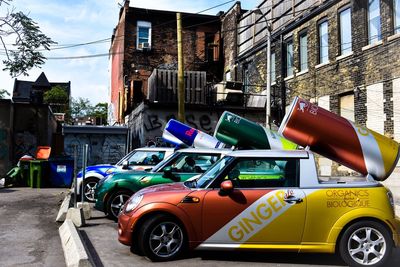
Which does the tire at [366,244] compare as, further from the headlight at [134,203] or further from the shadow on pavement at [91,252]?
the shadow on pavement at [91,252]

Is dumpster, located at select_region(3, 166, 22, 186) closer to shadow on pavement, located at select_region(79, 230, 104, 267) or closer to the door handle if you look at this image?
shadow on pavement, located at select_region(79, 230, 104, 267)

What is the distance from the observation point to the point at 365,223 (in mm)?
5785

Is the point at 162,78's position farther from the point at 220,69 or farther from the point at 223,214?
the point at 223,214

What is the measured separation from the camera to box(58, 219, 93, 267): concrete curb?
5039 mm

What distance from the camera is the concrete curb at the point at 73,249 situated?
16.5ft

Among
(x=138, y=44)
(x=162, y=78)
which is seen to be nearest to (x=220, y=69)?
(x=138, y=44)

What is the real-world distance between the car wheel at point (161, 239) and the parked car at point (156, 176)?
99.0 inches

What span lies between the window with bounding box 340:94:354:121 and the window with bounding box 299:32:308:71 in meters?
3.30

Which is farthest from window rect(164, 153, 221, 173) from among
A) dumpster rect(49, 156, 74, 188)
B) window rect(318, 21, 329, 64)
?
window rect(318, 21, 329, 64)

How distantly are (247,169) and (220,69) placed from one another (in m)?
25.9

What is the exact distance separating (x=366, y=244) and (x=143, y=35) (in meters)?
27.1

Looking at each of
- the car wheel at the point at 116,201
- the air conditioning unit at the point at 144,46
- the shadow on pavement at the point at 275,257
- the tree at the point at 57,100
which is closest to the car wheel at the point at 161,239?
the shadow on pavement at the point at 275,257

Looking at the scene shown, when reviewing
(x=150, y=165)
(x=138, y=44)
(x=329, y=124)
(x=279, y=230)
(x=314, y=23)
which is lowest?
(x=279, y=230)

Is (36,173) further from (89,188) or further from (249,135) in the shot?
(249,135)
